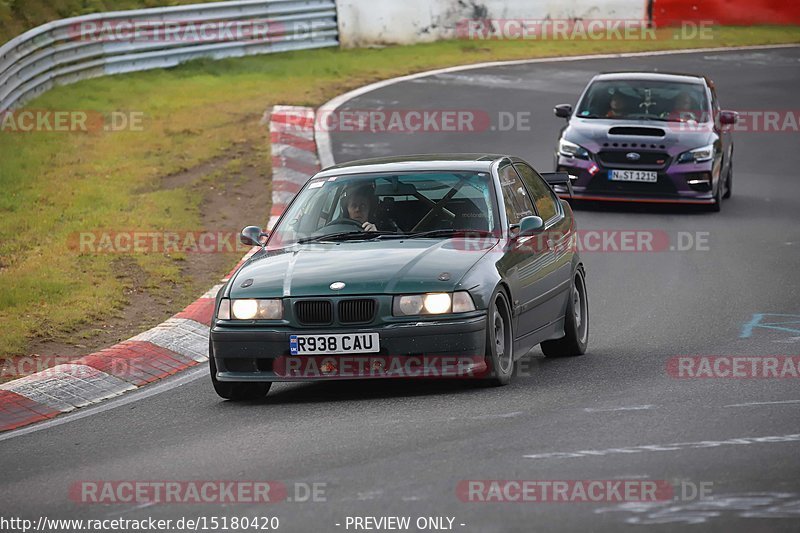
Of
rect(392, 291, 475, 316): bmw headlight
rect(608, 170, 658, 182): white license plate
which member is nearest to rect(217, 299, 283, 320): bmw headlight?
Result: rect(392, 291, 475, 316): bmw headlight

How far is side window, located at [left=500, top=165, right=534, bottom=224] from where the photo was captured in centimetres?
1032

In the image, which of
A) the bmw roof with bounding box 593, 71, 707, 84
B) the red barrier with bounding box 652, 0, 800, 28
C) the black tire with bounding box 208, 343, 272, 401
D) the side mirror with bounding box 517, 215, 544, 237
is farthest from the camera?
the red barrier with bounding box 652, 0, 800, 28

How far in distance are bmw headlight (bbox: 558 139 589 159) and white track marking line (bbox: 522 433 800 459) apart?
39.6 ft

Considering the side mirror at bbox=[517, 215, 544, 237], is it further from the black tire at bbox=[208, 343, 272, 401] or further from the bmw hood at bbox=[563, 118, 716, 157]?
the bmw hood at bbox=[563, 118, 716, 157]

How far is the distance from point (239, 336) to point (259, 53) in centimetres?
2176

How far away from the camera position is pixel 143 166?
19734 millimetres

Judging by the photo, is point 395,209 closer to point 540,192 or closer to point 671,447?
point 540,192

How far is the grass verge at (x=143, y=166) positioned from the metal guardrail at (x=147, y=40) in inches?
12.0

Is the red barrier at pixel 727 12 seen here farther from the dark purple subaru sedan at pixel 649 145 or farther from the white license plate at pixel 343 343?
the white license plate at pixel 343 343

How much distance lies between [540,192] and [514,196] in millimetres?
807

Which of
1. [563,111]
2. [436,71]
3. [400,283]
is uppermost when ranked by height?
[400,283]

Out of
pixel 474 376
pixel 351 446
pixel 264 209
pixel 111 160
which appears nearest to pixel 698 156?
pixel 264 209

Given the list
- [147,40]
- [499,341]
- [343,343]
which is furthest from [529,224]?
[147,40]

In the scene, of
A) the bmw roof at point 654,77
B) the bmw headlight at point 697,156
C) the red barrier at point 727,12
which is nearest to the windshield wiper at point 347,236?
the bmw headlight at point 697,156
